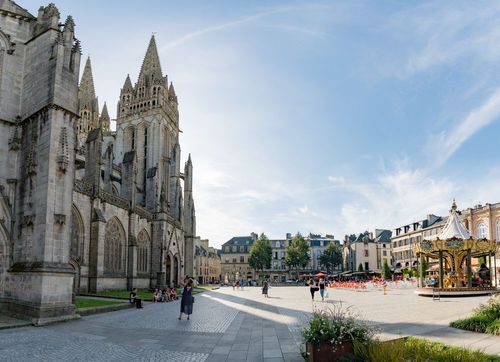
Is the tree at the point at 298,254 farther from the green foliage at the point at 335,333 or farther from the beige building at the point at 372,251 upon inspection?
the green foliage at the point at 335,333

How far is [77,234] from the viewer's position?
30109mm

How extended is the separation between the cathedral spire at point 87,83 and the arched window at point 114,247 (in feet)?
124

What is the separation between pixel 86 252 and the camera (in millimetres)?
30719

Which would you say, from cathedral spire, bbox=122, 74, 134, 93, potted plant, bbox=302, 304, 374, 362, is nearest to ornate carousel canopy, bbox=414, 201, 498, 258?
potted plant, bbox=302, 304, 374, 362

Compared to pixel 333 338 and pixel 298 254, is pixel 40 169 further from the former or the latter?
pixel 298 254

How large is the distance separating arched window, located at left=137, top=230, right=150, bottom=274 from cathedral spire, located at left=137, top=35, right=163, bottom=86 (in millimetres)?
28378

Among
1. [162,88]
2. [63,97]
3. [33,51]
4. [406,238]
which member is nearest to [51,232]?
[63,97]

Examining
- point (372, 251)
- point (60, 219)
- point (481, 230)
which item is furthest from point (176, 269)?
point (372, 251)

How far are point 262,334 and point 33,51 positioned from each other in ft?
56.4

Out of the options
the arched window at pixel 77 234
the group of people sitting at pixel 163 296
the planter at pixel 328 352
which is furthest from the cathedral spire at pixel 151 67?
the planter at pixel 328 352

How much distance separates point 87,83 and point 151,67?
1207cm

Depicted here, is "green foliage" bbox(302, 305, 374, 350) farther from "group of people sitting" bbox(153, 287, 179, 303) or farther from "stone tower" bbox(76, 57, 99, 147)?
"stone tower" bbox(76, 57, 99, 147)

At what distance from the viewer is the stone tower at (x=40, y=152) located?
16344 millimetres

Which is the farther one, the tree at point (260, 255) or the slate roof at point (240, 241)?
the slate roof at point (240, 241)
